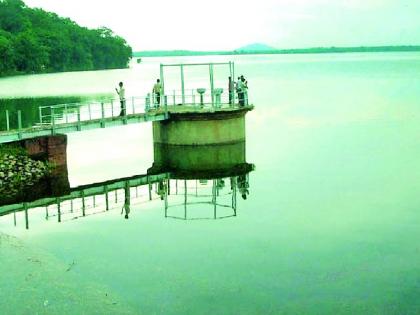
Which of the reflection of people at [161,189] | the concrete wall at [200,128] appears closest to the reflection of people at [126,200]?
the reflection of people at [161,189]

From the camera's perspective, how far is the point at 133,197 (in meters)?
22.9

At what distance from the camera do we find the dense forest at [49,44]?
377 feet

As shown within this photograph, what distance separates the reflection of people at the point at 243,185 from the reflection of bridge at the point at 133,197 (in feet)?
0.26

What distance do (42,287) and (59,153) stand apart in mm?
12034

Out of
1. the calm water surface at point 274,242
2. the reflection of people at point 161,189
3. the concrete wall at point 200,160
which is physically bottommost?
the calm water surface at point 274,242

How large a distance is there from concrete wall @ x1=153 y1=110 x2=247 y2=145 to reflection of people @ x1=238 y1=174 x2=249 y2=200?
2.88 metres

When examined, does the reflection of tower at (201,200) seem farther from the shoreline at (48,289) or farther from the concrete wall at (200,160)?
the shoreline at (48,289)

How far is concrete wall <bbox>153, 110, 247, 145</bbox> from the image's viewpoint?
28172 mm

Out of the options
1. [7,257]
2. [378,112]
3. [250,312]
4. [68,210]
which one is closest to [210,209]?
[68,210]

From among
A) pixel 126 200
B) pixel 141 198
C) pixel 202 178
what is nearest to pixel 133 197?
pixel 141 198

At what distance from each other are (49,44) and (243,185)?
367ft

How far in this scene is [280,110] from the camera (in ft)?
179

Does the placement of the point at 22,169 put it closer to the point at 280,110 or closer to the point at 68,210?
the point at 68,210

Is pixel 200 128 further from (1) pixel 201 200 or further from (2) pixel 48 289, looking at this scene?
(2) pixel 48 289
